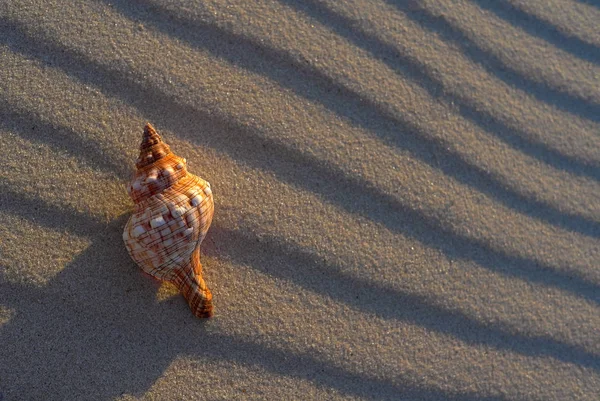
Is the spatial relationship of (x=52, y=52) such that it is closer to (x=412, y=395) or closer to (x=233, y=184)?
(x=233, y=184)

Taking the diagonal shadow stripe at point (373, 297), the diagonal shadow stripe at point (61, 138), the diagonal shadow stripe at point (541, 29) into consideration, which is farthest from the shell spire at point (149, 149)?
the diagonal shadow stripe at point (541, 29)

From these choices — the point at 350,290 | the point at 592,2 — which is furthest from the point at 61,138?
the point at 592,2

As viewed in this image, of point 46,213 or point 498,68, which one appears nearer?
point 46,213

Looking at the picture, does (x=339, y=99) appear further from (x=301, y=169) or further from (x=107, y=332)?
(x=107, y=332)

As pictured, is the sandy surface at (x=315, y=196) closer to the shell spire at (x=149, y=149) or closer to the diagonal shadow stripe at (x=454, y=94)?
the diagonal shadow stripe at (x=454, y=94)

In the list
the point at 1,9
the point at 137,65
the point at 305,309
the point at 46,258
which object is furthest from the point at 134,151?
the point at 305,309

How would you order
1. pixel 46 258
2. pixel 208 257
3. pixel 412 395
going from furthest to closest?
1. pixel 412 395
2. pixel 208 257
3. pixel 46 258
